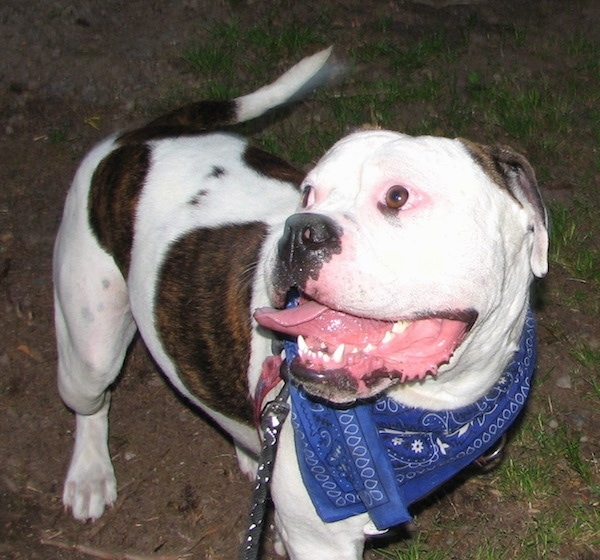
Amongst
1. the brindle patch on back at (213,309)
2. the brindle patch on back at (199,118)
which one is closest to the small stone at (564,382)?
the brindle patch on back at (213,309)

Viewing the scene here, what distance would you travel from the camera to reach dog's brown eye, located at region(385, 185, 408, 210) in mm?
2670

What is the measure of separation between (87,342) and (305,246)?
5.37 feet

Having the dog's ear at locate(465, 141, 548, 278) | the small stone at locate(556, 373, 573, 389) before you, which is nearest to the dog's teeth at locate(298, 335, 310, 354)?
the dog's ear at locate(465, 141, 548, 278)

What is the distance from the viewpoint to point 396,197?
268 cm

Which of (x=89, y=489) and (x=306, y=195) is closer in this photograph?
(x=306, y=195)

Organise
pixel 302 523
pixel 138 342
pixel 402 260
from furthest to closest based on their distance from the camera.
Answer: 1. pixel 138 342
2. pixel 302 523
3. pixel 402 260

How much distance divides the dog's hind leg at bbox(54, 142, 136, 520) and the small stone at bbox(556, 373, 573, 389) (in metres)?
1.97

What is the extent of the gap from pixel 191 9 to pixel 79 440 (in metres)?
3.88

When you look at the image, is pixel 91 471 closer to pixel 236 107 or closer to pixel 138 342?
pixel 138 342

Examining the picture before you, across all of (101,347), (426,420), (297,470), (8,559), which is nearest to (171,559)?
(8,559)

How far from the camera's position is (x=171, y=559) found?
4.18 meters

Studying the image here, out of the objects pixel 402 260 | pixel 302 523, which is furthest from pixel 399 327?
pixel 302 523

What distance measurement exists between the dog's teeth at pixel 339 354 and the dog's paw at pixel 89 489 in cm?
203

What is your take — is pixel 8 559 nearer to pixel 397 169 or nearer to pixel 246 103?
pixel 246 103
